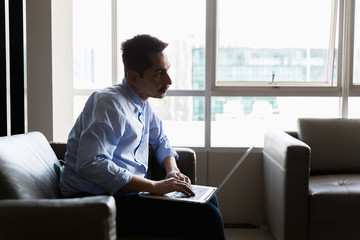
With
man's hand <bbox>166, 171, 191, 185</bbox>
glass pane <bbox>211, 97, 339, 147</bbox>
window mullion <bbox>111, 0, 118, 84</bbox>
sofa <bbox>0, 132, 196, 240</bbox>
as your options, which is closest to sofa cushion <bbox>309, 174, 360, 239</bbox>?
man's hand <bbox>166, 171, 191, 185</bbox>

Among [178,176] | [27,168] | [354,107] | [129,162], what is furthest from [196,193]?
[354,107]

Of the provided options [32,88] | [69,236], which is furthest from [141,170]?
[32,88]

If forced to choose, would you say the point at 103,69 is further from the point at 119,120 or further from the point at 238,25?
the point at 119,120

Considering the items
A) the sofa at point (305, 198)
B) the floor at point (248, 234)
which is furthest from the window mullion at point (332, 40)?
the floor at point (248, 234)

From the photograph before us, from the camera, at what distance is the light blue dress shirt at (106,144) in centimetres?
172

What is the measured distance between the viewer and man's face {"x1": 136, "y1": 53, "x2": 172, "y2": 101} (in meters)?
2.10

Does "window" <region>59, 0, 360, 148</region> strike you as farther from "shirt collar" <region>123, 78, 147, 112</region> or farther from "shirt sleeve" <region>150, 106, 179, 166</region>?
"shirt collar" <region>123, 78, 147, 112</region>

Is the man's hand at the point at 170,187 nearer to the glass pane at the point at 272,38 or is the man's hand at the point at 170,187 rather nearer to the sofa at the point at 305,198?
the sofa at the point at 305,198

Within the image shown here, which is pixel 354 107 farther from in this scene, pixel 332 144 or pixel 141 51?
pixel 141 51

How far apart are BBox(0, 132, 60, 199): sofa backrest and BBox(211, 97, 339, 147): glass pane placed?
182 centimetres

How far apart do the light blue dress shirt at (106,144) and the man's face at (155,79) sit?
0.18ft

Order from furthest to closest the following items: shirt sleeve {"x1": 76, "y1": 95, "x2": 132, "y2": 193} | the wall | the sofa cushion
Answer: the wall, the sofa cushion, shirt sleeve {"x1": 76, "y1": 95, "x2": 132, "y2": 193}

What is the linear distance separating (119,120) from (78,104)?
6.13ft

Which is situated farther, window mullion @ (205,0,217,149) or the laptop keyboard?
window mullion @ (205,0,217,149)
